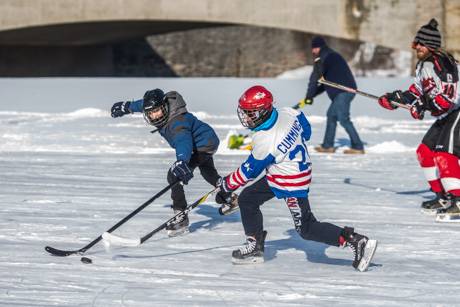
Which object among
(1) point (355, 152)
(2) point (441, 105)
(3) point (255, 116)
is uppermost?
(3) point (255, 116)

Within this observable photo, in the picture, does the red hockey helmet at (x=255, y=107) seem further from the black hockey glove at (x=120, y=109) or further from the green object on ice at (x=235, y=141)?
the green object on ice at (x=235, y=141)

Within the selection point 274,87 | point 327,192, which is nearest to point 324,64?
point 327,192

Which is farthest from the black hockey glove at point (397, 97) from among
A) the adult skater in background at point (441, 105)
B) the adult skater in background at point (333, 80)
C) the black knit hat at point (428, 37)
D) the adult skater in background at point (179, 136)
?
the adult skater in background at point (333, 80)

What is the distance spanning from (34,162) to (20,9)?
20.5 m

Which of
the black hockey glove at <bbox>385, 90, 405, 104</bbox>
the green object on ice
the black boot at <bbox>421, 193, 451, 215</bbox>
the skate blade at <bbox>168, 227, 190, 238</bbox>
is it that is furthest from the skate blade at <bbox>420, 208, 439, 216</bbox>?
the green object on ice

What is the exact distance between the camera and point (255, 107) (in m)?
5.88

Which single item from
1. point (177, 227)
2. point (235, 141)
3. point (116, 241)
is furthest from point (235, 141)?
point (116, 241)

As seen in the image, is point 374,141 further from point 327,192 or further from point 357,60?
point 357,60

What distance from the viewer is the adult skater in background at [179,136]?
688cm

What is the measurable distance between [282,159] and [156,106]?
4.44ft

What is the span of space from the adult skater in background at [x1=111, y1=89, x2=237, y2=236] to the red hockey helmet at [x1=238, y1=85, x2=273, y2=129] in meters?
0.67

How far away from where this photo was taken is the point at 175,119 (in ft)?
23.3

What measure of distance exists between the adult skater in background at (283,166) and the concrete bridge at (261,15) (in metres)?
23.0

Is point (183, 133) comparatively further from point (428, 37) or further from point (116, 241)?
point (428, 37)
